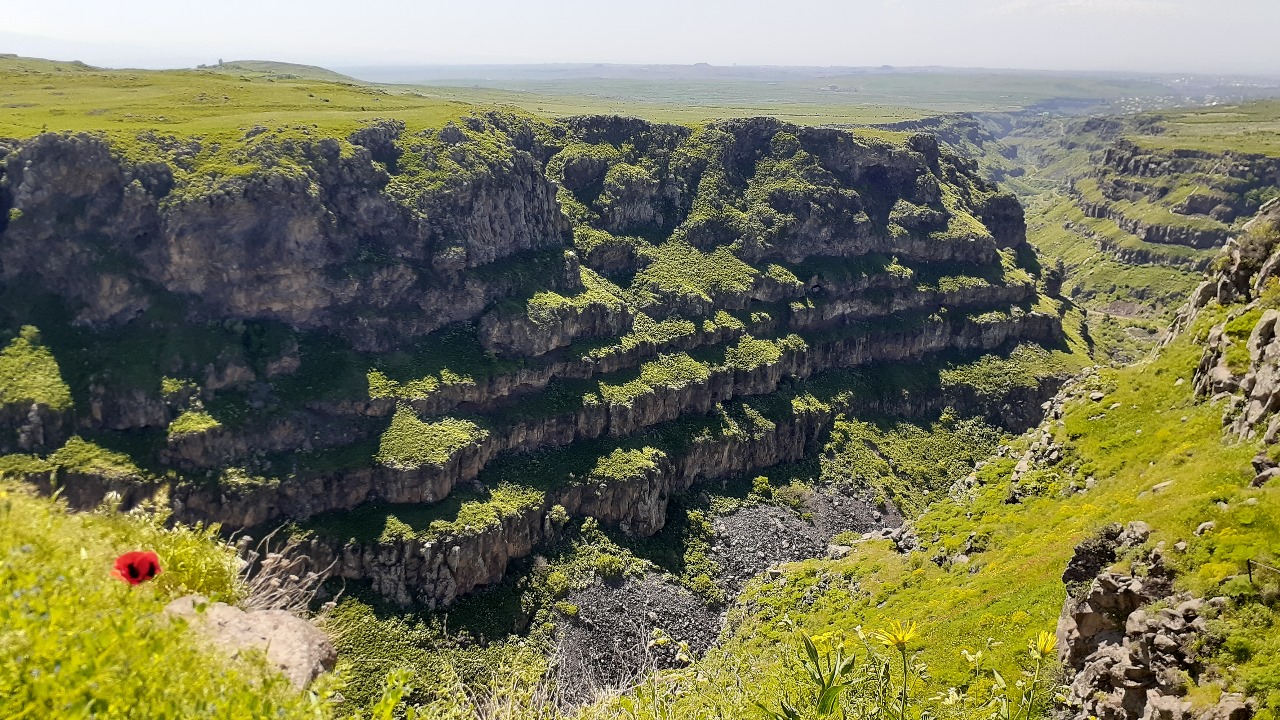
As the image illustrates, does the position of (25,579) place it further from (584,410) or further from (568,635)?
(584,410)

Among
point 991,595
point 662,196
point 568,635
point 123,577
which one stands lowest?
point 568,635

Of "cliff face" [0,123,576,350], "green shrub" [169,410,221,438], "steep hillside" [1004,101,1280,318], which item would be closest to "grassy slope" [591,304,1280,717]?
"green shrub" [169,410,221,438]

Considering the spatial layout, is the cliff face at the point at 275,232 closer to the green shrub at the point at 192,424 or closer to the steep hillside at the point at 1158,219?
the green shrub at the point at 192,424

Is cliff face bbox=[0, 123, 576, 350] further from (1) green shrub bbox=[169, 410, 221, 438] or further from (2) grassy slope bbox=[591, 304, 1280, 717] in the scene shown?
(2) grassy slope bbox=[591, 304, 1280, 717]

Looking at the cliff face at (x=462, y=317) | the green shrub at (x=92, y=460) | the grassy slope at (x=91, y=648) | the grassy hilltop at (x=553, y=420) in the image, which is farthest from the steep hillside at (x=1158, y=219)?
the green shrub at (x=92, y=460)

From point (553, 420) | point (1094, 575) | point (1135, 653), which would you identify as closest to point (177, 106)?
point (553, 420)

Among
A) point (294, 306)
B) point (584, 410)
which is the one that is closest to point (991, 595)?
point (584, 410)
